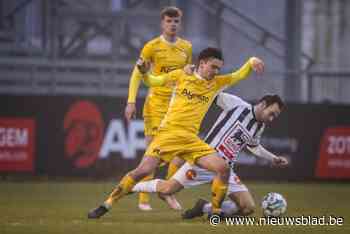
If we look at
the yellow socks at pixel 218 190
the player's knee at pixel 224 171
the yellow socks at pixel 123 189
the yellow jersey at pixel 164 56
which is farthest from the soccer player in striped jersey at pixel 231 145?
the yellow jersey at pixel 164 56

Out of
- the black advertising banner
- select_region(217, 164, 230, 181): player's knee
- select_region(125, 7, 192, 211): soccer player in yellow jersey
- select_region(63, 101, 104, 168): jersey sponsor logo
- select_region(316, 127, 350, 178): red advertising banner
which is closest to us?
select_region(217, 164, 230, 181): player's knee

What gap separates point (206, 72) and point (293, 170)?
26.8 feet

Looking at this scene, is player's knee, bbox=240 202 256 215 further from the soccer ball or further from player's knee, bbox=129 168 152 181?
player's knee, bbox=129 168 152 181

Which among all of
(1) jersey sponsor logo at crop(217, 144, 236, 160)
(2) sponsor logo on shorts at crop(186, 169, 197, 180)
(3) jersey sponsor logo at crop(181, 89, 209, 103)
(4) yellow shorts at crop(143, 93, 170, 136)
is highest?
(3) jersey sponsor logo at crop(181, 89, 209, 103)

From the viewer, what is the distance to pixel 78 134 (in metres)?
18.8

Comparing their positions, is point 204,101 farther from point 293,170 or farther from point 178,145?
point 293,170

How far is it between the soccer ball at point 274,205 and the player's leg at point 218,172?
2.26 ft

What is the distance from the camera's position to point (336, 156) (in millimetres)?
19359

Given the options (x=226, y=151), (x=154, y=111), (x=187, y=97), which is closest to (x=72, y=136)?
(x=154, y=111)

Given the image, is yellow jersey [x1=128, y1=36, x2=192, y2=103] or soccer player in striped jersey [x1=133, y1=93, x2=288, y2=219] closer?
soccer player in striped jersey [x1=133, y1=93, x2=288, y2=219]

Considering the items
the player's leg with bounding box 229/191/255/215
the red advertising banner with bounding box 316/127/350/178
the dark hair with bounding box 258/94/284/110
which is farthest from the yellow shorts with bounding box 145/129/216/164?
the red advertising banner with bounding box 316/127/350/178

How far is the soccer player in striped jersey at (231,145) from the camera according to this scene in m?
12.0

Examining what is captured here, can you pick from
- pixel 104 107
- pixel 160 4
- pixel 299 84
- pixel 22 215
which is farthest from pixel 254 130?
pixel 160 4

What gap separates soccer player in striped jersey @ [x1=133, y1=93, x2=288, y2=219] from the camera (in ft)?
39.4
